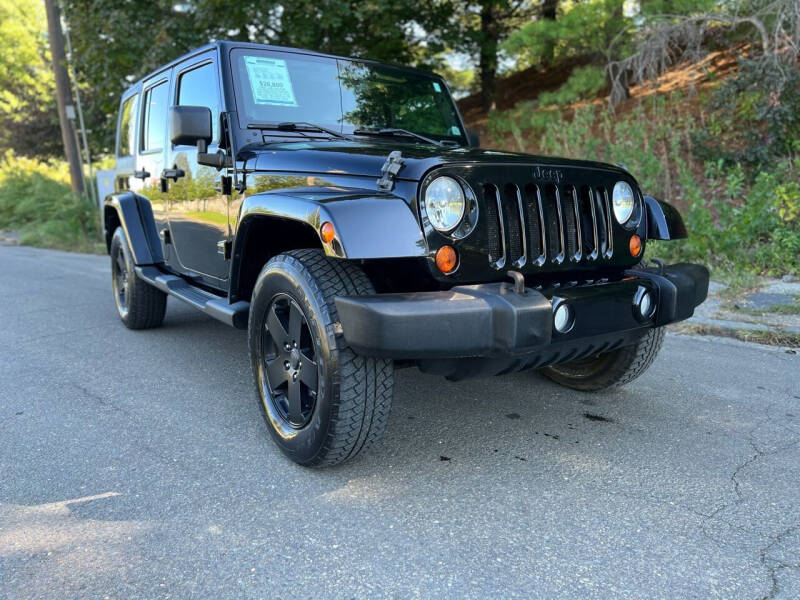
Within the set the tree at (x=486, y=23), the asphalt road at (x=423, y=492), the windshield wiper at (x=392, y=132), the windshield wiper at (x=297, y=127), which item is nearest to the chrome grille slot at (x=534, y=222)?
the asphalt road at (x=423, y=492)

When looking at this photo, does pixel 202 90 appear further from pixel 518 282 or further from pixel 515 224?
pixel 518 282

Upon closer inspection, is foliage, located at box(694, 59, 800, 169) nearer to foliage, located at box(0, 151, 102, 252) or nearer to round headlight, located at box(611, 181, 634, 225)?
round headlight, located at box(611, 181, 634, 225)

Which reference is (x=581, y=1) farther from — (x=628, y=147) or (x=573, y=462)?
(x=573, y=462)

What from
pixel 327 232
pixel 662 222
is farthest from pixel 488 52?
pixel 327 232

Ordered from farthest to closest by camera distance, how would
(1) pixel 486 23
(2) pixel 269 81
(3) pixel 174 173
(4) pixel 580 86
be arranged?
(1) pixel 486 23 → (4) pixel 580 86 → (3) pixel 174 173 → (2) pixel 269 81

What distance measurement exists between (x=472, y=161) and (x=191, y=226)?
86.3 inches

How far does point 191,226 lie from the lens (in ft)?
13.5

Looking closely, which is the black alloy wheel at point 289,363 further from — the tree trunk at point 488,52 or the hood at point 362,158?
the tree trunk at point 488,52

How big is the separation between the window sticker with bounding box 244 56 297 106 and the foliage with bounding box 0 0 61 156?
67.5ft

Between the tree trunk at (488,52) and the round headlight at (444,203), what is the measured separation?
12521 millimetres

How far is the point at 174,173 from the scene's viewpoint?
4.24 m

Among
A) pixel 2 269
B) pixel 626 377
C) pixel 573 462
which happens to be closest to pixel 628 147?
pixel 626 377

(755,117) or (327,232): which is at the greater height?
(755,117)

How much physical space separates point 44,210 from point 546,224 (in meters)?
17.7
